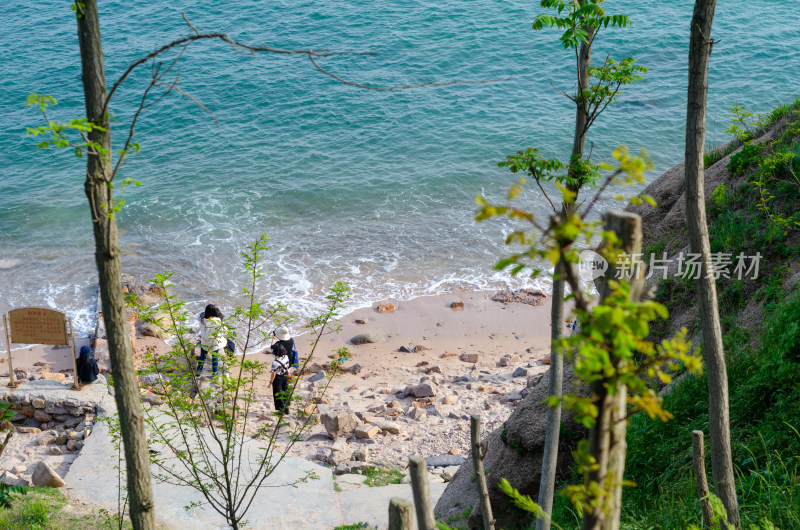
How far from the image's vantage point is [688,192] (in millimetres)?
3773

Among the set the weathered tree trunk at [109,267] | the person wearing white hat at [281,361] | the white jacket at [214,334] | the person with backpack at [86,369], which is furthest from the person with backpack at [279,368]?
the weathered tree trunk at [109,267]

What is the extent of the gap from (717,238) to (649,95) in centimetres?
1898

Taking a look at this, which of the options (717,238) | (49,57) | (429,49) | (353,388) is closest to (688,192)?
(717,238)

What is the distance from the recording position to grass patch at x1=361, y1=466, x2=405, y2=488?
770 cm

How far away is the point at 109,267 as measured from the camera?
2.98 m

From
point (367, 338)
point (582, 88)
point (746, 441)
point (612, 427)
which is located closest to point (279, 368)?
point (367, 338)

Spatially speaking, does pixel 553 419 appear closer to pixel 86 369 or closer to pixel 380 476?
pixel 380 476

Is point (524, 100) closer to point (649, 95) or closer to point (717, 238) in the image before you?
point (649, 95)

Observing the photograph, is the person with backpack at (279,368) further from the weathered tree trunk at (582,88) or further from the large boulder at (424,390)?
the weathered tree trunk at (582,88)

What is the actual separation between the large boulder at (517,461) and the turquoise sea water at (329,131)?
773cm

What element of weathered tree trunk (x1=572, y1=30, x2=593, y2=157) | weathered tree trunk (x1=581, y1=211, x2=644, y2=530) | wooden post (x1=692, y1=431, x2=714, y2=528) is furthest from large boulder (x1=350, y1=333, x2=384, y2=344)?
weathered tree trunk (x1=581, y1=211, x2=644, y2=530)

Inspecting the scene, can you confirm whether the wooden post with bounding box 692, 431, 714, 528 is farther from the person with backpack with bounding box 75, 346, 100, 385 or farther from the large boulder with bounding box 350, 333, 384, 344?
the large boulder with bounding box 350, 333, 384, 344

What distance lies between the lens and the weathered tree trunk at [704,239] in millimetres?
3604

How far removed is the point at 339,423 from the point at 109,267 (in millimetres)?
6493
